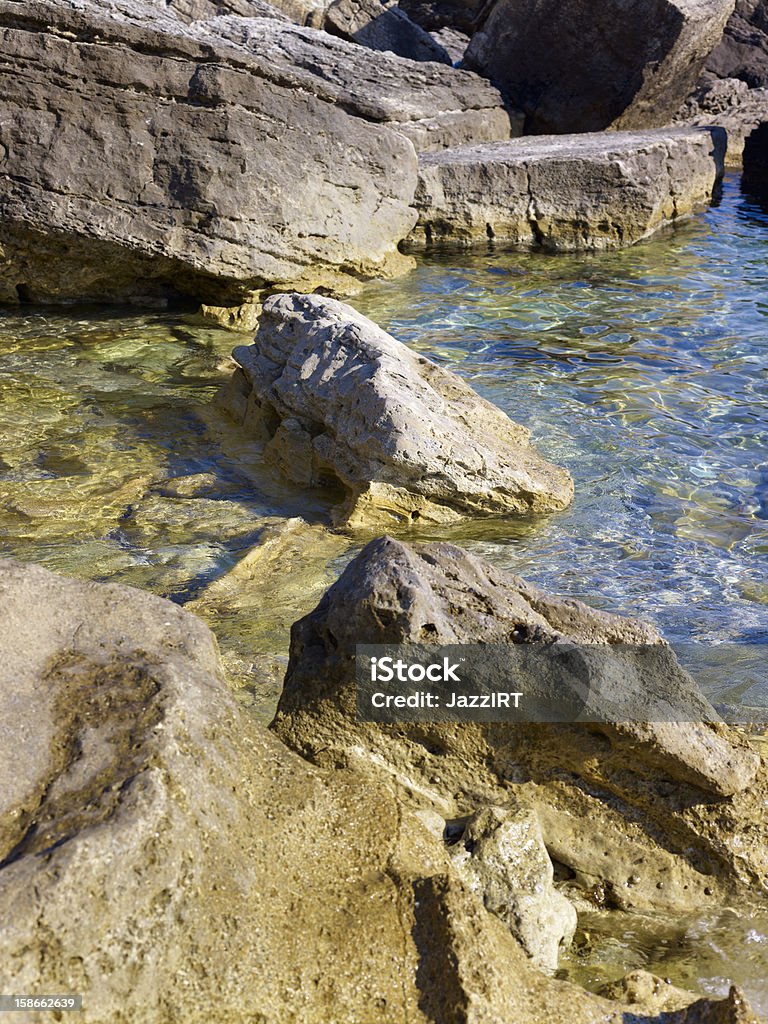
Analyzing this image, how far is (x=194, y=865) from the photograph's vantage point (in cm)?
177

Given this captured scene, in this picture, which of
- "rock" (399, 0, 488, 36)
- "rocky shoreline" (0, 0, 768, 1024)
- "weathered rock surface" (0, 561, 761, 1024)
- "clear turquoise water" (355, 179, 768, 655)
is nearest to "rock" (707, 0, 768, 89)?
"rock" (399, 0, 488, 36)

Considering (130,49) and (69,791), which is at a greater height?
(130,49)

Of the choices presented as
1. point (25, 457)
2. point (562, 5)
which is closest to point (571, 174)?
point (562, 5)

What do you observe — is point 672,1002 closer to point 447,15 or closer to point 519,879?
point 519,879

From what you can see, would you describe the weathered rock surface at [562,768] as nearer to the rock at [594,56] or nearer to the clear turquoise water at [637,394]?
the clear turquoise water at [637,394]

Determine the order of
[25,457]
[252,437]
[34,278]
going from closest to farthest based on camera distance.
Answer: [25,457]
[252,437]
[34,278]

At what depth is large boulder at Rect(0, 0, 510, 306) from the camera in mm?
7348

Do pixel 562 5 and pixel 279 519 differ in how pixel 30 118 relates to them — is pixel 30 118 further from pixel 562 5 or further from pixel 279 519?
Answer: pixel 562 5

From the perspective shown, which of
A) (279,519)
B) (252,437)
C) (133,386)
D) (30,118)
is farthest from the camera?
(30,118)

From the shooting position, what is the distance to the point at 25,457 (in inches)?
210

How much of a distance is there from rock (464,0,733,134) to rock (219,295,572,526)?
815cm

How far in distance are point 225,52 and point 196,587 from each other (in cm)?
558

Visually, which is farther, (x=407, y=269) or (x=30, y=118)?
(x=407, y=269)

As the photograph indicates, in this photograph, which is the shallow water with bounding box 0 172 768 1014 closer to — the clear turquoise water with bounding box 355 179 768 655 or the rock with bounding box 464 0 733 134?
the clear turquoise water with bounding box 355 179 768 655
